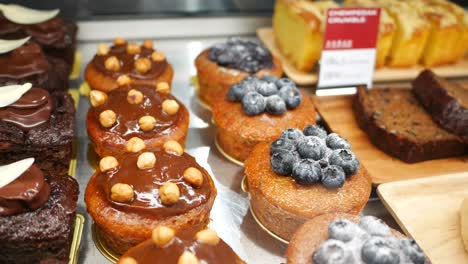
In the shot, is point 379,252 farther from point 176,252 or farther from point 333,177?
point 176,252

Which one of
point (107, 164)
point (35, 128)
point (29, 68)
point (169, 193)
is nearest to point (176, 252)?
point (169, 193)

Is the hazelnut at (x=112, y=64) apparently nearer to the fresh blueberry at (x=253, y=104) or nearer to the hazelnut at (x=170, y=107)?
the hazelnut at (x=170, y=107)

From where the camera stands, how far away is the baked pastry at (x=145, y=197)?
91.4 inches

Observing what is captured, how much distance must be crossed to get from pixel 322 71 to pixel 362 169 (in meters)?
1.18

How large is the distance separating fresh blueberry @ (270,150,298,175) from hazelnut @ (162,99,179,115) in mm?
734

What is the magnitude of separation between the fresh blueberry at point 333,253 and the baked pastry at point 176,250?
358 mm

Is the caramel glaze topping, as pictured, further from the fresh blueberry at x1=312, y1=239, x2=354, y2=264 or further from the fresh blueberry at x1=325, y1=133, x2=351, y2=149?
the fresh blueberry at x1=312, y1=239, x2=354, y2=264

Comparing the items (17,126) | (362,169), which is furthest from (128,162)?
(362,169)

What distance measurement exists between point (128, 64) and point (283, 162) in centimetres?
147

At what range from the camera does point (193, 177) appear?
95.7 inches

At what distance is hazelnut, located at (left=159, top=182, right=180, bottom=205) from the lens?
2.30 metres

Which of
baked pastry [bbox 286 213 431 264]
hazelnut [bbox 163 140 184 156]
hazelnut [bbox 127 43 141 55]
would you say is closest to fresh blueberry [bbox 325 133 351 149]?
baked pastry [bbox 286 213 431 264]

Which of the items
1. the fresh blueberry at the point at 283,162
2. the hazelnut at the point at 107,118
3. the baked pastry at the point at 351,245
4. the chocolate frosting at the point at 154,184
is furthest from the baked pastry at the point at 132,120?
the baked pastry at the point at 351,245

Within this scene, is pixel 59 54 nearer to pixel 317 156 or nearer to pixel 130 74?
pixel 130 74
